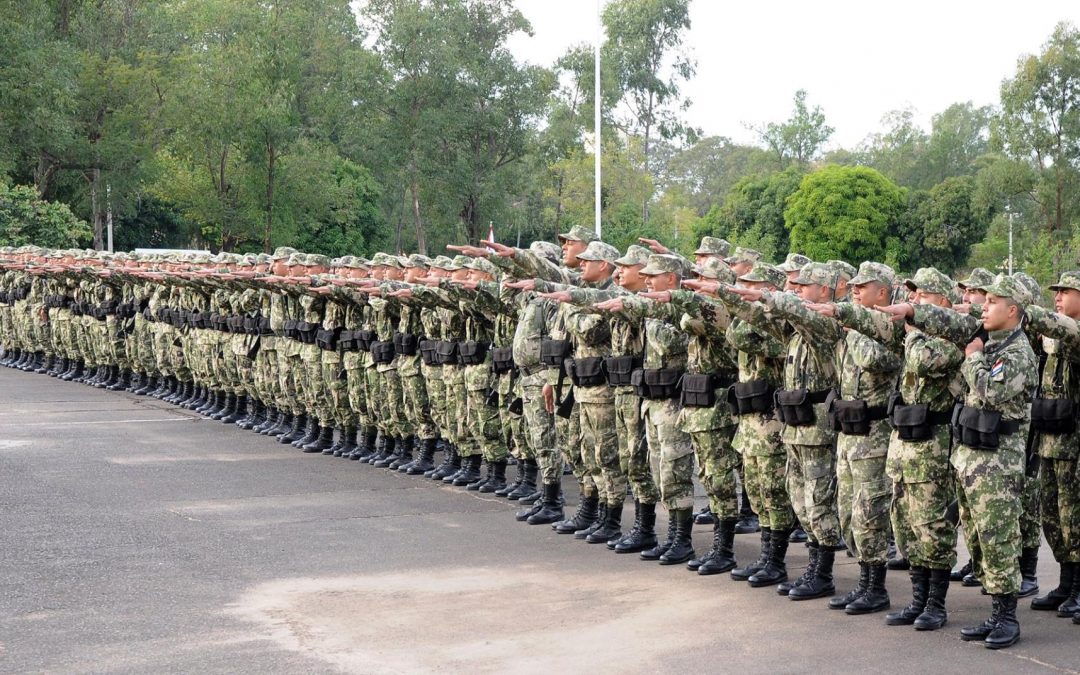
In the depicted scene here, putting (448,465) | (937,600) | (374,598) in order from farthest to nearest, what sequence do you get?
1. (448,465)
2. (374,598)
3. (937,600)

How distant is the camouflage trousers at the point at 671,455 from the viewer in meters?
8.78

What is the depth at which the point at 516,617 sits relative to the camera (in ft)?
24.3

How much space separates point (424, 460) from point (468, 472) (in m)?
0.80

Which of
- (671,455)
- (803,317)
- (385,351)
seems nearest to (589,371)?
(671,455)

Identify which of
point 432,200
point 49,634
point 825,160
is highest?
point 825,160

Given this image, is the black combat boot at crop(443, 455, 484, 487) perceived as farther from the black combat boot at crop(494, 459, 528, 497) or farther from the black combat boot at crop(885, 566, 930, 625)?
the black combat boot at crop(885, 566, 930, 625)

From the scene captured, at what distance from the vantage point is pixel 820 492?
7.74m

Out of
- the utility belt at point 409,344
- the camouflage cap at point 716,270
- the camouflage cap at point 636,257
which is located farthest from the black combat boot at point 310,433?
the camouflage cap at point 716,270

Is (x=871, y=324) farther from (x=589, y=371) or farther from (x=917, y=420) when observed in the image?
(x=589, y=371)

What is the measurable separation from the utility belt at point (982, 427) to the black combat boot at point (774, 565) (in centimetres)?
171

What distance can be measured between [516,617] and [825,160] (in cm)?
8150

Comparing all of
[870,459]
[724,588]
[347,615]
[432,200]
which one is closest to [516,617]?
[347,615]

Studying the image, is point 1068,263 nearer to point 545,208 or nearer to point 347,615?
point 545,208

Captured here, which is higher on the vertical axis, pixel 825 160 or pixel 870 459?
pixel 825 160
